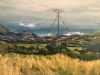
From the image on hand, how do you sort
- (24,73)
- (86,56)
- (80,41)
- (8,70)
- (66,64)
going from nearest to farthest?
(8,70) → (24,73) → (66,64) → (86,56) → (80,41)

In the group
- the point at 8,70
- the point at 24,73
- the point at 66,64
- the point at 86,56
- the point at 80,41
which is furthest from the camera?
the point at 80,41

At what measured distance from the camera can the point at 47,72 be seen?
9633mm

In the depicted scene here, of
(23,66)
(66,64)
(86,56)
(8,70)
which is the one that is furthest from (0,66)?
(86,56)

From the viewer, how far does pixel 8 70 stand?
920cm

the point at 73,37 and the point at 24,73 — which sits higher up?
the point at 24,73

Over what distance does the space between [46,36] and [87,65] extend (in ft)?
55.3

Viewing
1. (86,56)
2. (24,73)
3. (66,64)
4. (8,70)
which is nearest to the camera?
(8,70)

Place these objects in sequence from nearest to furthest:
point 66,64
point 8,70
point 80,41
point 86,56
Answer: point 8,70
point 66,64
point 86,56
point 80,41

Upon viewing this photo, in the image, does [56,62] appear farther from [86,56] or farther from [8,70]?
[86,56]

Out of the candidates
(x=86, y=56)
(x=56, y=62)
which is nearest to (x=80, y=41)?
(x=86, y=56)

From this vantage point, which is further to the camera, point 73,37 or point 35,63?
point 73,37

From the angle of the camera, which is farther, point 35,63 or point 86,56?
point 86,56

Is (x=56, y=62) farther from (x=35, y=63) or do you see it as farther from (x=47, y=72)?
(x=47, y=72)

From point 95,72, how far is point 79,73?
1.96ft
